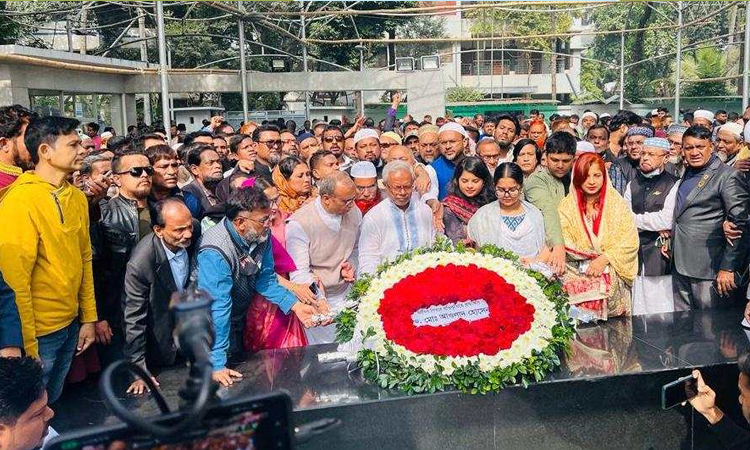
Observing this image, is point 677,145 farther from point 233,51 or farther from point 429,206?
point 233,51

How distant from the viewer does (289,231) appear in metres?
4.64

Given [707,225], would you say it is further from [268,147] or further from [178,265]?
[268,147]

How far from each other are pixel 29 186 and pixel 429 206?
109 inches

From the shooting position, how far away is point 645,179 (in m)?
5.57

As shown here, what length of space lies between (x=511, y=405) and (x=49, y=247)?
8.05ft

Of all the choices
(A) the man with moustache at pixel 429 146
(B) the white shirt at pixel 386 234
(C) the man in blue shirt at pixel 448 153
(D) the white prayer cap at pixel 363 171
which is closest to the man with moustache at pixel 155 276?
(B) the white shirt at pixel 386 234

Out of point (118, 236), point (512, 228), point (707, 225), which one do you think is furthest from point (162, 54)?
point (707, 225)

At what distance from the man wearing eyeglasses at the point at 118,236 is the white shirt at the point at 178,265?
358 mm

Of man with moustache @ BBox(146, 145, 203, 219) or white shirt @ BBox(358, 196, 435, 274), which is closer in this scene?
man with moustache @ BBox(146, 145, 203, 219)

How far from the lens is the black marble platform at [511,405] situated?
3633 mm

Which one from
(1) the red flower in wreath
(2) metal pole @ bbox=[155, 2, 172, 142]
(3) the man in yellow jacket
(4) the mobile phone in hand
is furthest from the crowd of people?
(2) metal pole @ bbox=[155, 2, 172, 142]

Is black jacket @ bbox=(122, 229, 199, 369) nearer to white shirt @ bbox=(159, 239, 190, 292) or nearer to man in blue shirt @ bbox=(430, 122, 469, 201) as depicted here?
white shirt @ bbox=(159, 239, 190, 292)

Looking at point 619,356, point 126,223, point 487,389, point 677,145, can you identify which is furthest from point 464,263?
point 677,145

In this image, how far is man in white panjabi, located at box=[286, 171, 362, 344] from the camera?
4.54 meters
